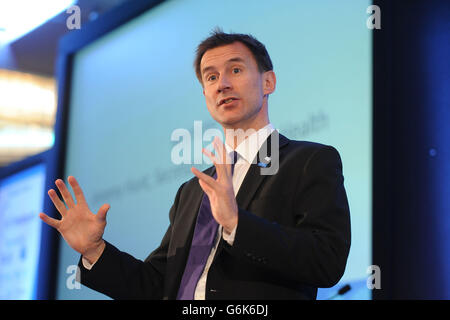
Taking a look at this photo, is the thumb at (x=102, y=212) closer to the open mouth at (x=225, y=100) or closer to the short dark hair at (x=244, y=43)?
the open mouth at (x=225, y=100)

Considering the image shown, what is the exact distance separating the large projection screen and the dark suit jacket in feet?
3.43

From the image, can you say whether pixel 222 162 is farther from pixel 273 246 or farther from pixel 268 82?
pixel 268 82

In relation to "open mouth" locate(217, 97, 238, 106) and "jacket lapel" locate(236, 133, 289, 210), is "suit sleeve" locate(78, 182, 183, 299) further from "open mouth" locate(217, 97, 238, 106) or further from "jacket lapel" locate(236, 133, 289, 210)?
"open mouth" locate(217, 97, 238, 106)

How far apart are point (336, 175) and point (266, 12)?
76.3 inches

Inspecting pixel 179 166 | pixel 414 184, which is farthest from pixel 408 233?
pixel 179 166

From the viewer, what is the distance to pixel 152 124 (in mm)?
4113

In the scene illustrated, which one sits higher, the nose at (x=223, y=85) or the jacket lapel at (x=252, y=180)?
→ the nose at (x=223, y=85)

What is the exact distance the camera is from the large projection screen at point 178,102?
283cm

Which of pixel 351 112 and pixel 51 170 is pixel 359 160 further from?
pixel 51 170

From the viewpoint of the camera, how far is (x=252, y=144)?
1.84 m
